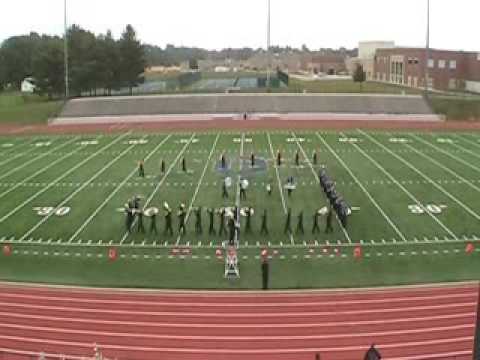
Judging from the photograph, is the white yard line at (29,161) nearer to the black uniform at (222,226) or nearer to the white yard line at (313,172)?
the black uniform at (222,226)

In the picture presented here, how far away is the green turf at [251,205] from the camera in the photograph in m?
14.7

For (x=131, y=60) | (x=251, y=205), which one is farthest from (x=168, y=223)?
(x=131, y=60)

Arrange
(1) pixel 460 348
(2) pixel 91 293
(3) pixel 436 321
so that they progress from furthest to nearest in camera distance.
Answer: (2) pixel 91 293, (3) pixel 436 321, (1) pixel 460 348

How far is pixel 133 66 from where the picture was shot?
190ft

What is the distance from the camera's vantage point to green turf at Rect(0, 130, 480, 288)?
14719mm

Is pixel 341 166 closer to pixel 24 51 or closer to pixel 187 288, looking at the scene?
A: pixel 187 288

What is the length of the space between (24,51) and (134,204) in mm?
53825

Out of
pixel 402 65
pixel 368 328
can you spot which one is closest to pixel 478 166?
pixel 368 328

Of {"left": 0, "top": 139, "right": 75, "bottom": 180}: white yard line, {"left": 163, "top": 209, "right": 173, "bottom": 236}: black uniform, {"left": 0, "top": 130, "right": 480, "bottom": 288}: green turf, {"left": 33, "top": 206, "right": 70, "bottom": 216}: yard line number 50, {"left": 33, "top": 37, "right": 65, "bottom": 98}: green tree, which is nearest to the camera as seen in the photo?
{"left": 0, "top": 130, "right": 480, "bottom": 288}: green turf

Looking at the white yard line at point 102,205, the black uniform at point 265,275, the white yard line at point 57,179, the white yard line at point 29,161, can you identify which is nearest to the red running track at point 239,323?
the black uniform at point 265,275

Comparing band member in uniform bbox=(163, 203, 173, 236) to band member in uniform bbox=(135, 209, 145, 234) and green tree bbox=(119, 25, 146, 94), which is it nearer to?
band member in uniform bbox=(135, 209, 145, 234)

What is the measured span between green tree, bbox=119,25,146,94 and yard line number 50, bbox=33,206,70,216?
38.6m

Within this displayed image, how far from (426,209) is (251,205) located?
17.7 feet

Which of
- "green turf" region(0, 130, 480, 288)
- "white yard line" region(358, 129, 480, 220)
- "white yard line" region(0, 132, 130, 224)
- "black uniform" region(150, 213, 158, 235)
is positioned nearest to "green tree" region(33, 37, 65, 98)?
"white yard line" region(0, 132, 130, 224)
